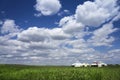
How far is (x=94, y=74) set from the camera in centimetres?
5497

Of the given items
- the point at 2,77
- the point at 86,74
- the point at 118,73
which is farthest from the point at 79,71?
the point at 2,77

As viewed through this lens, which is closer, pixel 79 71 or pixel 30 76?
pixel 79 71

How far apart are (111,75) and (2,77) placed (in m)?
38.7

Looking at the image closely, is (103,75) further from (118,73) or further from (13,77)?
(13,77)

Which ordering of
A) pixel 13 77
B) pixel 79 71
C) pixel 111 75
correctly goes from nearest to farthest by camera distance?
pixel 111 75, pixel 79 71, pixel 13 77

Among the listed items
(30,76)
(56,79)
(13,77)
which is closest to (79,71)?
(56,79)

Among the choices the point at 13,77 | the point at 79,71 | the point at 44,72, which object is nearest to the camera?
the point at 79,71

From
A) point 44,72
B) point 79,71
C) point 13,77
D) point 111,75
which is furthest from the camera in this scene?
point 13,77

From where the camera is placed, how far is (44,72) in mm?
63781

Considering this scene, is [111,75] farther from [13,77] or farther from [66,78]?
[13,77]

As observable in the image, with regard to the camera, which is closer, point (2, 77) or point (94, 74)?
point (94, 74)

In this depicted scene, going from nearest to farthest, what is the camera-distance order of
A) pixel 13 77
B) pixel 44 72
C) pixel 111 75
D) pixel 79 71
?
1. pixel 111 75
2. pixel 79 71
3. pixel 44 72
4. pixel 13 77

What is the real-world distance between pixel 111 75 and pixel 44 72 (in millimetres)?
21230

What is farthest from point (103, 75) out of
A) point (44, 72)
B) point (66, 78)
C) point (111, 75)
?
point (44, 72)
